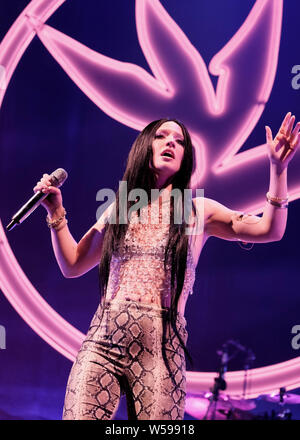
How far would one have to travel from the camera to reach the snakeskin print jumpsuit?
4.45 ft

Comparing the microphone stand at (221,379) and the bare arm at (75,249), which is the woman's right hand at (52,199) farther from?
the microphone stand at (221,379)

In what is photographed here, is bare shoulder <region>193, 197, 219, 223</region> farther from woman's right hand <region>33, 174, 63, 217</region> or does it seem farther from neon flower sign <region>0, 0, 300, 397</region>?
neon flower sign <region>0, 0, 300, 397</region>

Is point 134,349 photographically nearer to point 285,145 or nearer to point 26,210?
point 26,210

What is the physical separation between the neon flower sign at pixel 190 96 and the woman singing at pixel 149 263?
1.20 metres

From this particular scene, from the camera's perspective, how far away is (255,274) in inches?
115

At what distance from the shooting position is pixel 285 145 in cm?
159

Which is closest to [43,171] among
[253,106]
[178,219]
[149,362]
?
[253,106]

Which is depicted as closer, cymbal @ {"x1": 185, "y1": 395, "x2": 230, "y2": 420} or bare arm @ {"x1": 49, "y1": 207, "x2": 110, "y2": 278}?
bare arm @ {"x1": 49, "y1": 207, "x2": 110, "y2": 278}

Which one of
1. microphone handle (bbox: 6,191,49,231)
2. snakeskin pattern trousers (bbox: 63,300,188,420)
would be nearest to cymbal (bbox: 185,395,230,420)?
snakeskin pattern trousers (bbox: 63,300,188,420)

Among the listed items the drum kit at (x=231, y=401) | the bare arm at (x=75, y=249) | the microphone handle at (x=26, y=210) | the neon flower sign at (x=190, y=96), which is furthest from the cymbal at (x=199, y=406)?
the microphone handle at (x=26, y=210)

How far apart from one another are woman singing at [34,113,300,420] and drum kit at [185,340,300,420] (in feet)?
4.64

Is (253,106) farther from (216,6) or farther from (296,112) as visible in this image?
(216,6)
